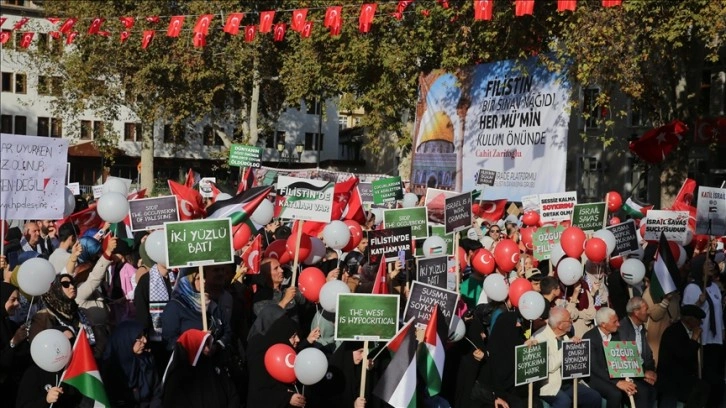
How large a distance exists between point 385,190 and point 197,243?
999cm

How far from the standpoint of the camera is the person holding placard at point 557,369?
10086 mm

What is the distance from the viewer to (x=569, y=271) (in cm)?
1186

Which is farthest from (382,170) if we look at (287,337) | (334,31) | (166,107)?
(287,337)

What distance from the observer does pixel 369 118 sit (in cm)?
3478

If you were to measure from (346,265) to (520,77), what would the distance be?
456 inches

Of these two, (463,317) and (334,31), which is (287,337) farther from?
(334,31)

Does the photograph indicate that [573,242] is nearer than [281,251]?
No

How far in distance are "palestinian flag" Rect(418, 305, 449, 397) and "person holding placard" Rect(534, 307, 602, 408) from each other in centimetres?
123

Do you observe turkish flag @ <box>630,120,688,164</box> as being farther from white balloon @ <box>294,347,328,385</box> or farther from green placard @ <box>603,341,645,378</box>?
white balloon @ <box>294,347,328,385</box>

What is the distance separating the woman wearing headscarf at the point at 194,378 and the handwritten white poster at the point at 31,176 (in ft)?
7.66

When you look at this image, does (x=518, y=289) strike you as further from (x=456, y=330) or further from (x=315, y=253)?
(x=315, y=253)

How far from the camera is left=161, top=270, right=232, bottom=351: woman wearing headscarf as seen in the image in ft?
28.1

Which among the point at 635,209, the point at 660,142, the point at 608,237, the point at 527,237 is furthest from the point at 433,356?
the point at 660,142

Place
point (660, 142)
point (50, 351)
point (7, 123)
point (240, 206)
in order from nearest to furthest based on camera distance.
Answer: point (50, 351) → point (240, 206) → point (660, 142) → point (7, 123)
